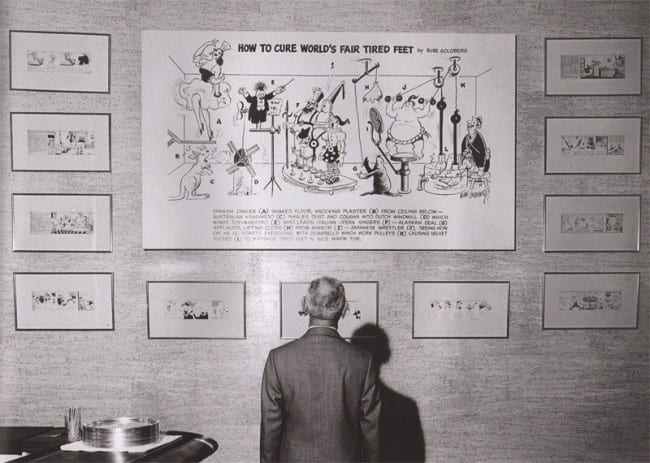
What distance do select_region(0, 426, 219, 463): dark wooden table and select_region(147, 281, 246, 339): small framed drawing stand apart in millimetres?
739

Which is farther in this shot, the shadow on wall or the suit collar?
the shadow on wall

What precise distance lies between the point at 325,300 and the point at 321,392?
371mm

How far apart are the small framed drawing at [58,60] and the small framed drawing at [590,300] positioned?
2.76 m

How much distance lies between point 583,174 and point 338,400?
2.04m

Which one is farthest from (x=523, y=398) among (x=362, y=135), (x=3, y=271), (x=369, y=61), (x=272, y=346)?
(x=3, y=271)

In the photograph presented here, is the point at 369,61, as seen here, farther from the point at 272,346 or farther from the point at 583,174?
the point at 272,346

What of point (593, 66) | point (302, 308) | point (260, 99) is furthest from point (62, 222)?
point (593, 66)

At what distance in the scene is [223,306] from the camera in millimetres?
3758

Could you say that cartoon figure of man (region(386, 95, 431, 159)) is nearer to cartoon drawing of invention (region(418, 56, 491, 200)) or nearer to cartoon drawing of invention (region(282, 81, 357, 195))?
cartoon drawing of invention (region(418, 56, 491, 200))

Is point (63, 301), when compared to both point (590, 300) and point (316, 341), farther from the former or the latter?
point (590, 300)

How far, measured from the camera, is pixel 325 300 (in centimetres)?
277

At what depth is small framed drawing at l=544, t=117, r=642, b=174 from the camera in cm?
381

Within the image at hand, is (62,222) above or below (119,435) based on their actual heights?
above

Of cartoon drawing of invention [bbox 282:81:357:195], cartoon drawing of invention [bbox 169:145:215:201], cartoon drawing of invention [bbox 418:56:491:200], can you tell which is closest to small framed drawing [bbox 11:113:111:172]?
cartoon drawing of invention [bbox 169:145:215:201]
